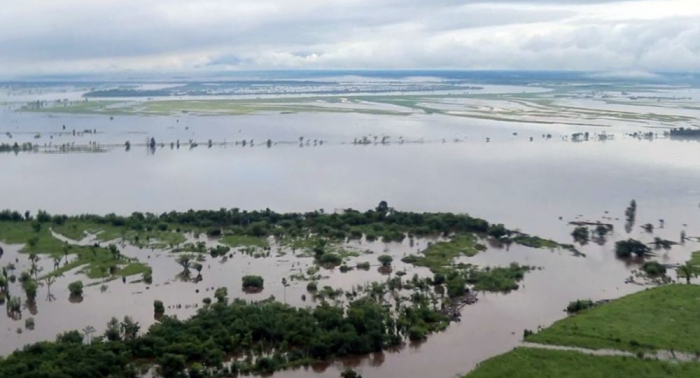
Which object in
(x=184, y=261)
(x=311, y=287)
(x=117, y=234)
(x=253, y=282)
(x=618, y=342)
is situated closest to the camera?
(x=618, y=342)

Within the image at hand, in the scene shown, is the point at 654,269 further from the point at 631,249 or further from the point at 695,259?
the point at 695,259

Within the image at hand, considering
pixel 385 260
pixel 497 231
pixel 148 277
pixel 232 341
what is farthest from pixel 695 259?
pixel 148 277

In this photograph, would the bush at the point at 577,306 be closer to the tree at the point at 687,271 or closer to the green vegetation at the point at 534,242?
the tree at the point at 687,271

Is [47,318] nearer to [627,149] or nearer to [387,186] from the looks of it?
[387,186]

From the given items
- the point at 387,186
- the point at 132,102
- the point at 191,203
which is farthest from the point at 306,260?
the point at 132,102

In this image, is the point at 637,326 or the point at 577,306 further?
the point at 577,306

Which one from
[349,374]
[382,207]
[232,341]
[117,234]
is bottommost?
[349,374]
